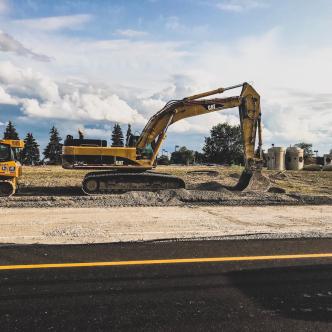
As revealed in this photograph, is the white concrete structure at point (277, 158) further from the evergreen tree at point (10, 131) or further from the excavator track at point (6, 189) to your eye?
the evergreen tree at point (10, 131)

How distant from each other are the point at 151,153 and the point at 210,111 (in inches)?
120

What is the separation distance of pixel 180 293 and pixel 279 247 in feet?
9.59

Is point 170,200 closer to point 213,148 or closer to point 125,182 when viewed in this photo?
point 125,182

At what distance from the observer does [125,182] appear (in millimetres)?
16109

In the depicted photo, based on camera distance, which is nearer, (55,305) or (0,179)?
(55,305)

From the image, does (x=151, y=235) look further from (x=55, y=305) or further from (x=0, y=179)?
(x=0, y=179)

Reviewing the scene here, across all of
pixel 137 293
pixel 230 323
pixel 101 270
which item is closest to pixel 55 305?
pixel 137 293

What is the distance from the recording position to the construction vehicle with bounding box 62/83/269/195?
52.0 ft

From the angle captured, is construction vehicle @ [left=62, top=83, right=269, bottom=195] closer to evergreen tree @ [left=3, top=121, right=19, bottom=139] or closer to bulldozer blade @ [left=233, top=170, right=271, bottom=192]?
bulldozer blade @ [left=233, top=170, right=271, bottom=192]

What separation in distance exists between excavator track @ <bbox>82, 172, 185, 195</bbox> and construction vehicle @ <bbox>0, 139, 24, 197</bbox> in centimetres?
263

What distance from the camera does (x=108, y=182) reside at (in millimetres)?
16016

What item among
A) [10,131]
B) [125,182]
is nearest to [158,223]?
[125,182]

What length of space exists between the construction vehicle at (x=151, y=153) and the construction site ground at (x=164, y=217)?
1.50m

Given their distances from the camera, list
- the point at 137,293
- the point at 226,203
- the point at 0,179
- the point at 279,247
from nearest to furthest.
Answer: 1. the point at 137,293
2. the point at 279,247
3. the point at 226,203
4. the point at 0,179
